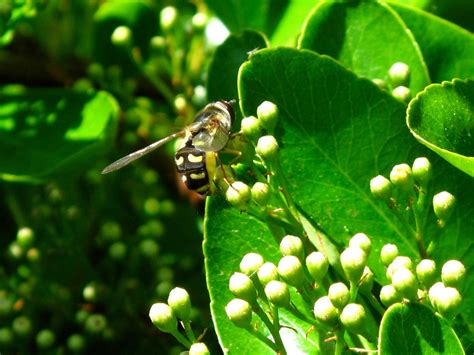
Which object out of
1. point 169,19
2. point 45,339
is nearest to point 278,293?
point 45,339

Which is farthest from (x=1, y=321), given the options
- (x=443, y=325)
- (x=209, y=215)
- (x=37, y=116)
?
(x=443, y=325)

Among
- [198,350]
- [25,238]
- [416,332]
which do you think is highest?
[416,332]

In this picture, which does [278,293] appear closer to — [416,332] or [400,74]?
[416,332]

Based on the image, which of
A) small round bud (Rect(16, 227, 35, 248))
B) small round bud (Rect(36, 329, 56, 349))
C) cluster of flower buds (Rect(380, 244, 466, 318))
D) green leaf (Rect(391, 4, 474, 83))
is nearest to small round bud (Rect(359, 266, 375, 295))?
cluster of flower buds (Rect(380, 244, 466, 318))

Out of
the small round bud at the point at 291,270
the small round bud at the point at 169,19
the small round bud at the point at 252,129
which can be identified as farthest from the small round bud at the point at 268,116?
the small round bud at the point at 169,19

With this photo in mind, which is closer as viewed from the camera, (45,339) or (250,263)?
(250,263)

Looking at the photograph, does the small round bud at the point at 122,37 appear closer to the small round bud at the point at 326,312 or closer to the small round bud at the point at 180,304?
the small round bud at the point at 180,304

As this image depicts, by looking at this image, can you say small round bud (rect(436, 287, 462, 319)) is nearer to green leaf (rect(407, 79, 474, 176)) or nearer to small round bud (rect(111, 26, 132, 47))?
green leaf (rect(407, 79, 474, 176))
